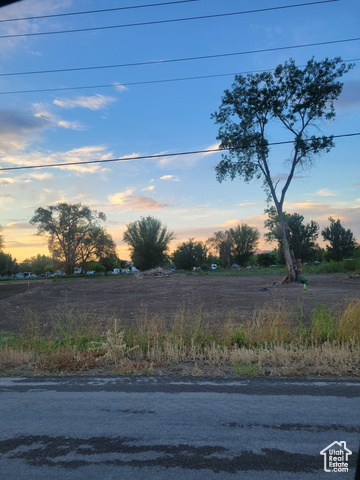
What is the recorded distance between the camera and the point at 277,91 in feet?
97.5

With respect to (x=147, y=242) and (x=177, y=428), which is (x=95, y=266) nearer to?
(x=147, y=242)

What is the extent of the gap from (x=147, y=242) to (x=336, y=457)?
70652mm

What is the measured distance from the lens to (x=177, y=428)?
4051 mm

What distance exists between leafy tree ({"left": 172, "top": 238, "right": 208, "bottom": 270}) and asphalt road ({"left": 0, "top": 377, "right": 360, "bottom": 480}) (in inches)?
3174

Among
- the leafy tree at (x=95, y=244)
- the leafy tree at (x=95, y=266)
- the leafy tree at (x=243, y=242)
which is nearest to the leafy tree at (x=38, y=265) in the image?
the leafy tree at (x=95, y=266)

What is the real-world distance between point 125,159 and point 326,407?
13.8 m

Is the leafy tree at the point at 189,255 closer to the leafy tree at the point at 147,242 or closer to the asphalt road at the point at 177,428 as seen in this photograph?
the leafy tree at the point at 147,242

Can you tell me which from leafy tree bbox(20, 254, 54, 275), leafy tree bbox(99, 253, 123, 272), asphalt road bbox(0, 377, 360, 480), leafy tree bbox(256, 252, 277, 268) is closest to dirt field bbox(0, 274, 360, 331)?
asphalt road bbox(0, 377, 360, 480)

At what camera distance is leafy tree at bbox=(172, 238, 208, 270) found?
86.5 meters

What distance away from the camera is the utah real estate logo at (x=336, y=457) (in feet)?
10.6

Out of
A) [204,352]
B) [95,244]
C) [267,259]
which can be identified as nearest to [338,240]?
[267,259]

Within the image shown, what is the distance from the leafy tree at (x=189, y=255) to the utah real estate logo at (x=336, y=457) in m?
82.7

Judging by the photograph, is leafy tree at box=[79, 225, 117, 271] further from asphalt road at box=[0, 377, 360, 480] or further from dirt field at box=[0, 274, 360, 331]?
asphalt road at box=[0, 377, 360, 480]

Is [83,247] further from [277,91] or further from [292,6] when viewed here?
[292,6]
